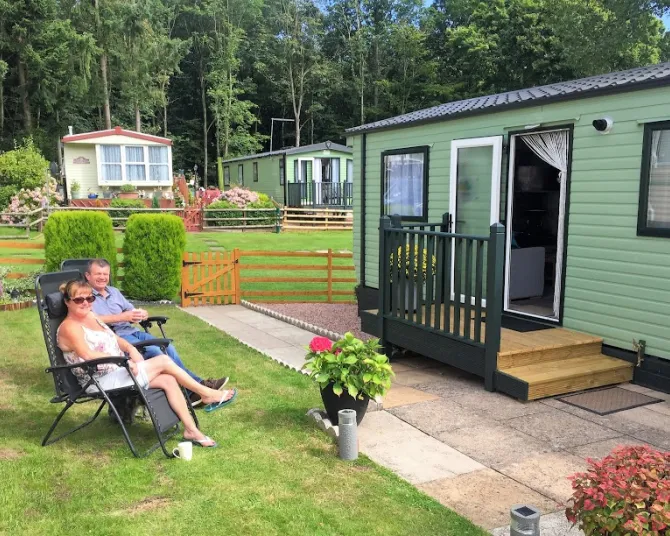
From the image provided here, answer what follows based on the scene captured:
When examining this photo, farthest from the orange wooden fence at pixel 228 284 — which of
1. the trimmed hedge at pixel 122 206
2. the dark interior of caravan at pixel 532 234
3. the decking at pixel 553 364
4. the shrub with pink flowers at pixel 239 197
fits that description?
the shrub with pink flowers at pixel 239 197

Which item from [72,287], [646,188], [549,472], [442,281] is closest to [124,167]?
[442,281]

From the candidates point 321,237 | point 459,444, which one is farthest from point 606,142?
point 321,237

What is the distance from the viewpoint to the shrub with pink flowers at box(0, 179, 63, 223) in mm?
18562

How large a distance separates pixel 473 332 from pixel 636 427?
145cm

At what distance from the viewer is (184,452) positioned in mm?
3336

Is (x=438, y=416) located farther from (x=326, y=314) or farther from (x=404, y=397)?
(x=326, y=314)

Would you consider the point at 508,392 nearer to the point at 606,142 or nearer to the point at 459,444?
the point at 459,444

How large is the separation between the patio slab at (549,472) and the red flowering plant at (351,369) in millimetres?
897

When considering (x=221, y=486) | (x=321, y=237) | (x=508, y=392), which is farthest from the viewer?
(x=321, y=237)

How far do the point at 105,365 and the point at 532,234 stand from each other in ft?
18.0

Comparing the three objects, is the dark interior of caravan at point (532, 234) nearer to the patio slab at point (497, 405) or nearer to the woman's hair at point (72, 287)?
the patio slab at point (497, 405)

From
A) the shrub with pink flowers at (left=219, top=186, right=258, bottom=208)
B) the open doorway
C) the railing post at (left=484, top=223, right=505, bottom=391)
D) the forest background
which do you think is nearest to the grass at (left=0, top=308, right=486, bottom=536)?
the railing post at (left=484, top=223, right=505, bottom=391)

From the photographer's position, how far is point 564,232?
537 cm

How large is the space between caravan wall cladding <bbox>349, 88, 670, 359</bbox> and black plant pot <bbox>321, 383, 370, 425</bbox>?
248cm
